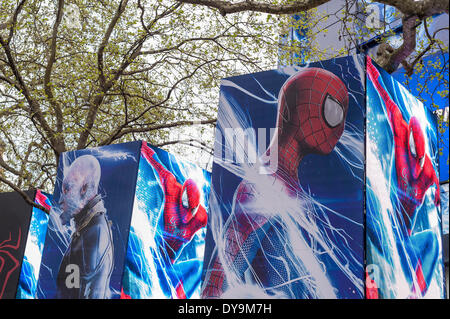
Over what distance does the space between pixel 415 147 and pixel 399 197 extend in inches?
32.3

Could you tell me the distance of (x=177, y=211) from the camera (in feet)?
27.0

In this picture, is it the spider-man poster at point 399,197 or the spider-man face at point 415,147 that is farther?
the spider-man face at point 415,147

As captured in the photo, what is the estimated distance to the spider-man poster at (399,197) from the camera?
201 inches

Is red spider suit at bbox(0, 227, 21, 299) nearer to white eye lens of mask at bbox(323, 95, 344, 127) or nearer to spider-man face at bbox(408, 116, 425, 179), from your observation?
white eye lens of mask at bbox(323, 95, 344, 127)

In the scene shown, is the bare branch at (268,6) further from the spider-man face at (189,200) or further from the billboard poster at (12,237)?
the billboard poster at (12,237)

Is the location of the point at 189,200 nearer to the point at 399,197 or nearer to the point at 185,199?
the point at 185,199

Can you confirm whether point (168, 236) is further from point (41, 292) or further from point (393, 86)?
point (393, 86)

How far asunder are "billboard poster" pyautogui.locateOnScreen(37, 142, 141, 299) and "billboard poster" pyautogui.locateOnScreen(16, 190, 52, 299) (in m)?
3.44

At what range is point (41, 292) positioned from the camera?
304 inches

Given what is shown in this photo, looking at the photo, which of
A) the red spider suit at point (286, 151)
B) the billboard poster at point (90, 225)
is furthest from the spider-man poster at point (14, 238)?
the red spider suit at point (286, 151)

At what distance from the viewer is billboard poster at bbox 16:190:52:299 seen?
440 inches

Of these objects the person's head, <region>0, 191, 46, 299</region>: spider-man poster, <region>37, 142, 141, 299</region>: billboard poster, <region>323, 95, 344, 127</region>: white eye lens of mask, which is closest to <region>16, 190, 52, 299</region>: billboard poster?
<region>0, 191, 46, 299</region>: spider-man poster

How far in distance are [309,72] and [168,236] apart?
11.4 ft
